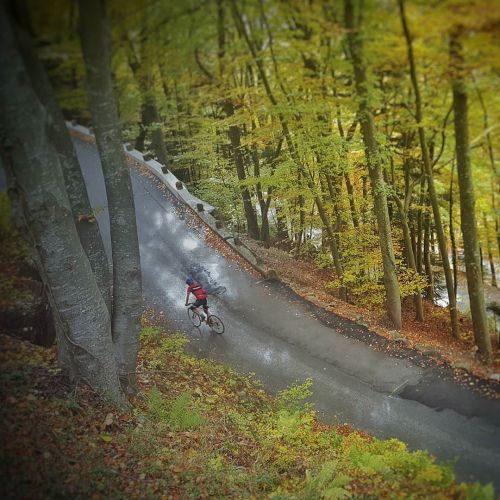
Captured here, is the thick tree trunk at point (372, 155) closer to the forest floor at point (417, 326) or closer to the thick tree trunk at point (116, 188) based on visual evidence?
the forest floor at point (417, 326)

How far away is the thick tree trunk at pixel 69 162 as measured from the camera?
257 inches

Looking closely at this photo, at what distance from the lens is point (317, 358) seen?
40.5 ft

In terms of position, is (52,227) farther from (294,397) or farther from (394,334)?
(394,334)

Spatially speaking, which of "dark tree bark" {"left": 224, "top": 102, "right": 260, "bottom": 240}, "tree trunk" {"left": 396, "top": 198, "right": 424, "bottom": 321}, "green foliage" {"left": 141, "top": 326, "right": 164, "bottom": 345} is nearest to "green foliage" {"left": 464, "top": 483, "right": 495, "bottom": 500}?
"green foliage" {"left": 141, "top": 326, "right": 164, "bottom": 345}

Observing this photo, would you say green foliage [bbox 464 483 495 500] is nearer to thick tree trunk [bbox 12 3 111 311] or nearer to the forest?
the forest

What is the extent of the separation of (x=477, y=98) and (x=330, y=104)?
13.3 ft

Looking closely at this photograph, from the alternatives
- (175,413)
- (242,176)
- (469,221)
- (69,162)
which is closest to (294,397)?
(175,413)

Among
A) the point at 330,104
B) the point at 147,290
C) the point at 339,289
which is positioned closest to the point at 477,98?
the point at 330,104

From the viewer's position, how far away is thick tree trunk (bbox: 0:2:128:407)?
5953 millimetres

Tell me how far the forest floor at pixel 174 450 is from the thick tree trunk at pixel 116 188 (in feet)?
4.04

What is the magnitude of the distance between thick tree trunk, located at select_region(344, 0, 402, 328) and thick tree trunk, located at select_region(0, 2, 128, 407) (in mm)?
6423

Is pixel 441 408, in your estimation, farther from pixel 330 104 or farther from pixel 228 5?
pixel 228 5

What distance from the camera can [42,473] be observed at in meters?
5.65

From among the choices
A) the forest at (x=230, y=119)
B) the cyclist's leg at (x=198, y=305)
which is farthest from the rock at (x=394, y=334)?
the cyclist's leg at (x=198, y=305)
